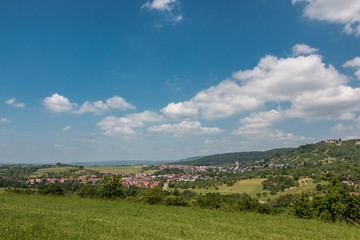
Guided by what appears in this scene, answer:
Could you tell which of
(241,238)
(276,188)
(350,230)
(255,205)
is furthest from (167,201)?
(276,188)

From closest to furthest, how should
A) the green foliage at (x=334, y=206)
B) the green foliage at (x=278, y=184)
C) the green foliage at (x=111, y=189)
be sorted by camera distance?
the green foliage at (x=334, y=206) → the green foliage at (x=111, y=189) → the green foliage at (x=278, y=184)

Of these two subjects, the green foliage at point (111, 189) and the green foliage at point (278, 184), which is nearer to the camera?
the green foliage at point (111, 189)

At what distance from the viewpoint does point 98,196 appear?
27109 millimetres

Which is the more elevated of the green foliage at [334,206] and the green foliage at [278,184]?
the green foliage at [334,206]

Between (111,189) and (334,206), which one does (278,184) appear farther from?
(334,206)

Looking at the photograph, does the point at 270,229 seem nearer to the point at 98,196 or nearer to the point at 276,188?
the point at 98,196

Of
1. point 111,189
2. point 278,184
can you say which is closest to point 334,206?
point 111,189

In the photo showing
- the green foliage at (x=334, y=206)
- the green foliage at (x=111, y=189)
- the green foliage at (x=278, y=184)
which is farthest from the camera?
the green foliage at (x=278, y=184)

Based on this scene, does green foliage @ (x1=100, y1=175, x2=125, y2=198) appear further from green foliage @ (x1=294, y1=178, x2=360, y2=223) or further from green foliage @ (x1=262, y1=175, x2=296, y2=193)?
green foliage @ (x1=262, y1=175, x2=296, y2=193)

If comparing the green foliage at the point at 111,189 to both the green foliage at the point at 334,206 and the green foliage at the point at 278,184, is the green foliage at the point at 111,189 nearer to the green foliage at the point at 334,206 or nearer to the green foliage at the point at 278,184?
the green foliage at the point at 334,206

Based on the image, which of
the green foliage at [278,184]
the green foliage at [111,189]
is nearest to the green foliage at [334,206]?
the green foliage at [111,189]

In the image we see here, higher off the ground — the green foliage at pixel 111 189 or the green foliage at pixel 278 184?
the green foliage at pixel 111 189

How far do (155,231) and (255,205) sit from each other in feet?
43.2

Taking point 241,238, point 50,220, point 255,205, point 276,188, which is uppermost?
point 50,220
